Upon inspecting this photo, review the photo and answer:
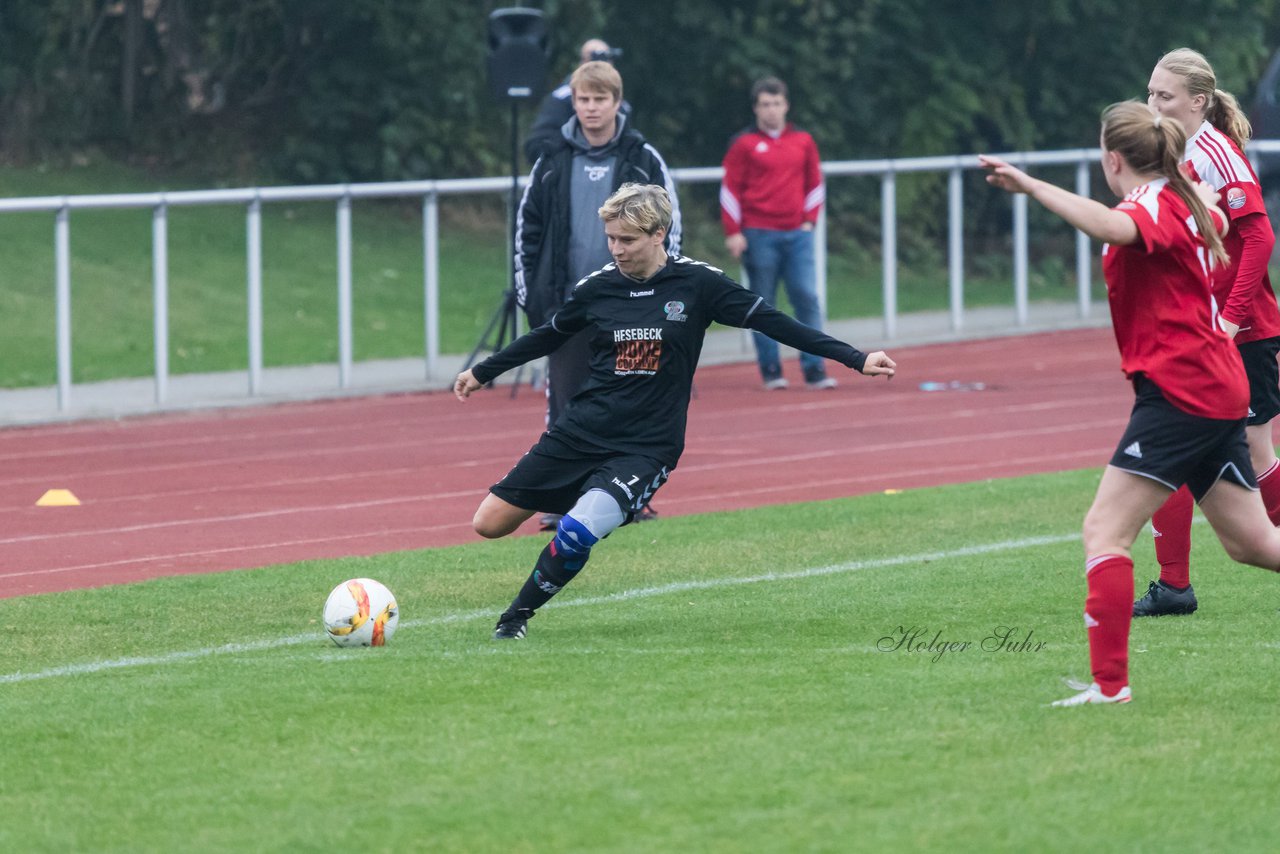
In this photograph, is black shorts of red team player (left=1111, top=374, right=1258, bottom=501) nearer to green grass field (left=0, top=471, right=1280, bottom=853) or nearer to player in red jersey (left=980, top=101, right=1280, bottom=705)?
player in red jersey (left=980, top=101, right=1280, bottom=705)

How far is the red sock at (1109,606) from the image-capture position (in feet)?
19.6

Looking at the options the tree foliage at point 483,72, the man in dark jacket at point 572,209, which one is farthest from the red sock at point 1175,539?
the tree foliage at point 483,72

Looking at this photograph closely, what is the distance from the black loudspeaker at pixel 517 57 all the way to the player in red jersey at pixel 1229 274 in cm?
875

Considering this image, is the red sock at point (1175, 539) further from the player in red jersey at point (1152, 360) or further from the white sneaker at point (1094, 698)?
the white sneaker at point (1094, 698)

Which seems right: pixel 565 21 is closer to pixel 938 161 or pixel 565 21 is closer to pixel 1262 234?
pixel 938 161

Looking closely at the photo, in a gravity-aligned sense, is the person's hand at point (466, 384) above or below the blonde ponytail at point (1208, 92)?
below

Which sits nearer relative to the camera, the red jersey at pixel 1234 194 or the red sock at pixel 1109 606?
the red sock at pixel 1109 606

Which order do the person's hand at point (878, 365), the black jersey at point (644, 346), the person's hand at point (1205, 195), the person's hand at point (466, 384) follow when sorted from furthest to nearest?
the person's hand at point (466, 384)
the black jersey at point (644, 346)
the person's hand at point (878, 365)
the person's hand at point (1205, 195)

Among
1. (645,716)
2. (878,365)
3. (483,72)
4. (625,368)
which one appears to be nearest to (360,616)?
(625,368)

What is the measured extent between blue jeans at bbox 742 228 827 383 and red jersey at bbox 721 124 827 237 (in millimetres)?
85

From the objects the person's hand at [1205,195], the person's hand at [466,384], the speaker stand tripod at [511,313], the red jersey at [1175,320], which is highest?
the person's hand at [1205,195]

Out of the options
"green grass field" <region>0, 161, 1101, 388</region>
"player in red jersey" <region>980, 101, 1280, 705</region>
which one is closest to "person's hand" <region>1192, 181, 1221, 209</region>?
"player in red jersey" <region>980, 101, 1280, 705</region>

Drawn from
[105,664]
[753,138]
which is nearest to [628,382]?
[105,664]

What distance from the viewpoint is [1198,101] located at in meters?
7.39
